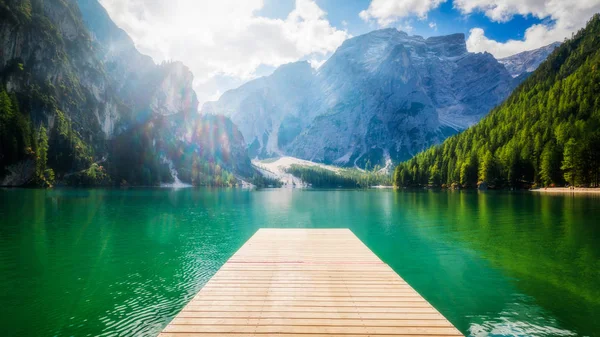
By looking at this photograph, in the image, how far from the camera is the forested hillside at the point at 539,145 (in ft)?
377

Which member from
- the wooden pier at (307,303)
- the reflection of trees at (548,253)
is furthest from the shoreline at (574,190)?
the wooden pier at (307,303)

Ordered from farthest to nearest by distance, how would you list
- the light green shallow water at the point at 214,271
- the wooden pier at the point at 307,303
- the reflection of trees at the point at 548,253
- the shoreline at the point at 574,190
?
the shoreline at the point at 574,190 → the reflection of trees at the point at 548,253 → the light green shallow water at the point at 214,271 → the wooden pier at the point at 307,303

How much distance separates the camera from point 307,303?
1170 cm

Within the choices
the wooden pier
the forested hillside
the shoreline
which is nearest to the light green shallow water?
the wooden pier

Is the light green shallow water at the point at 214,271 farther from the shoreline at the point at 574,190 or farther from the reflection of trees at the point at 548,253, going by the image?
the shoreline at the point at 574,190

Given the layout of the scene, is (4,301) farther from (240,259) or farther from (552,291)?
(552,291)

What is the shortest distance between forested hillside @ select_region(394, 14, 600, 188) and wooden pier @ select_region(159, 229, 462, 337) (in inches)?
5171

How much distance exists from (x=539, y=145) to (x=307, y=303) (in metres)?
162

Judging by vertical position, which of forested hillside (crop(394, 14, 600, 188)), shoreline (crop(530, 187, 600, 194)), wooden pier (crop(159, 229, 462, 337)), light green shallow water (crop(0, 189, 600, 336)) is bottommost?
light green shallow water (crop(0, 189, 600, 336))

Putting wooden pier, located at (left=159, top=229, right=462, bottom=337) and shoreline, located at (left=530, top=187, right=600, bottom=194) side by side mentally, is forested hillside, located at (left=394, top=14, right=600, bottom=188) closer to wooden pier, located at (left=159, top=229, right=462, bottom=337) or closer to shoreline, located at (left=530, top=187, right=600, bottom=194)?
shoreline, located at (left=530, top=187, right=600, bottom=194)

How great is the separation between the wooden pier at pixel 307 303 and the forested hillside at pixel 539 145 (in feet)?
431

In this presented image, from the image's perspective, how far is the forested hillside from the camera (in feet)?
377

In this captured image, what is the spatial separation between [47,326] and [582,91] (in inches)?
8498

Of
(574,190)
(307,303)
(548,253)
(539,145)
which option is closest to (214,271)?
(307,303)
